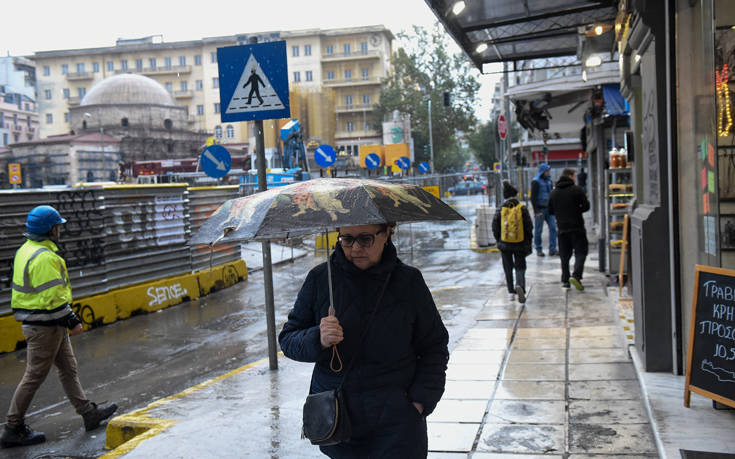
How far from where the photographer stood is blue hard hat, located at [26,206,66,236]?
6.08 meters

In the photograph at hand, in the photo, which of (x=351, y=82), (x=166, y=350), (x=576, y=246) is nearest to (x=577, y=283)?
(x=576, y=246)

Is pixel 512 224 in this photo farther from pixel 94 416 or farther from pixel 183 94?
pixel 183 94

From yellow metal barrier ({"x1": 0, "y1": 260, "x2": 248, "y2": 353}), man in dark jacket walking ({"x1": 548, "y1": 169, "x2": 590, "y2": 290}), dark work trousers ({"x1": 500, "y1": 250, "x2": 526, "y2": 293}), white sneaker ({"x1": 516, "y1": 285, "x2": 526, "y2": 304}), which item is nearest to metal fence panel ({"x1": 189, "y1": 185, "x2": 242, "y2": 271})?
yellow metal barrier ({"x1": 0, "y1": 260, "x2": 248, "y2": 353})

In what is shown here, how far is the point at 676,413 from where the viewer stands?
4.70 metres

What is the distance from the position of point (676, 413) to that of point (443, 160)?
3375 inches

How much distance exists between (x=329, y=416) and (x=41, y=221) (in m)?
4.21

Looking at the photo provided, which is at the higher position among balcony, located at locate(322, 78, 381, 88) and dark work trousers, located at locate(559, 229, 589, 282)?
balcony, located at locate(322, 78, 381, 88)

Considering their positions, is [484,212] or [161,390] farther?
[484,212]

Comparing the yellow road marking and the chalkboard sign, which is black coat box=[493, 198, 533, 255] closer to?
the chalkboard sign

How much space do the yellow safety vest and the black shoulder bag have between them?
3.87 metres

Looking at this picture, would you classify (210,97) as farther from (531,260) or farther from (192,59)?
(531,260)

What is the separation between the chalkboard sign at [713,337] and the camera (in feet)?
14.0

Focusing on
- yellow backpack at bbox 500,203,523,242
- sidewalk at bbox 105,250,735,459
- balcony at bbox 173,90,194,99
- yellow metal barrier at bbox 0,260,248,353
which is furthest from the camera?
balcony at bbox 173,90,194,99

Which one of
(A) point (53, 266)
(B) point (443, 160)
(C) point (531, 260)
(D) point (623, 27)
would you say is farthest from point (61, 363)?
(B) point (443, 160)
